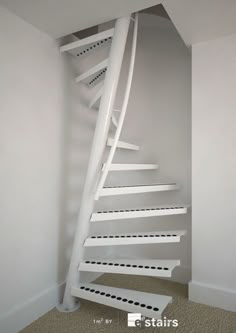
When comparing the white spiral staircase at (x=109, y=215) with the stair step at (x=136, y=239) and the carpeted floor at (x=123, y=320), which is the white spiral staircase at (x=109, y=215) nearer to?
the stair step at (x=136, y=239)

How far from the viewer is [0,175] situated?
154cm

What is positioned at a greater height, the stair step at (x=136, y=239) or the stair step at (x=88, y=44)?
the stair step at (x=88, y=44)

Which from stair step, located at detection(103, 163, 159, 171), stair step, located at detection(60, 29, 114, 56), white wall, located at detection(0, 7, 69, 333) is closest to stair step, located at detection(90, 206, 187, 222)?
stair step, located at detection(103, 163, 159, 171)

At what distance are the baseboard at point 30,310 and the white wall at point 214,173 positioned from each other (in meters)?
1.14

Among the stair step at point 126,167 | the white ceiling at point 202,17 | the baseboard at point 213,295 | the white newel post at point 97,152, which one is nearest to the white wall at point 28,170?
the white newel post at point 97,152

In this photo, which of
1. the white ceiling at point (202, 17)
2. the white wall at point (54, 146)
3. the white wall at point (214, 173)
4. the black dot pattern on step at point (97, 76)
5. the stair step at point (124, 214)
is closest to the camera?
the white ceiling at point (202, 17)

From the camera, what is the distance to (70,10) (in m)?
1.57

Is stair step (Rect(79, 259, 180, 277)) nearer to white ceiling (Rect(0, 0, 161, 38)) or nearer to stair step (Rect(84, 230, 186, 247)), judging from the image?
stair step (Rect(84, 230, 186, 247))

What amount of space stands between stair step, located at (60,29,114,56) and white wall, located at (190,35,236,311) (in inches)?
29.9

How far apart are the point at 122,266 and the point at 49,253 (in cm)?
62

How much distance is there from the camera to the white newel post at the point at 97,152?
5.79ft

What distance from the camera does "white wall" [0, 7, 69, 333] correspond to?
5.17 ft

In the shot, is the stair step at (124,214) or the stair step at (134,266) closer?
the stair step at (134,266)

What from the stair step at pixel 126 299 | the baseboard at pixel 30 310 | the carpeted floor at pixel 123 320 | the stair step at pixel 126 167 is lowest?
the carpeted floor at pixel 123 320
